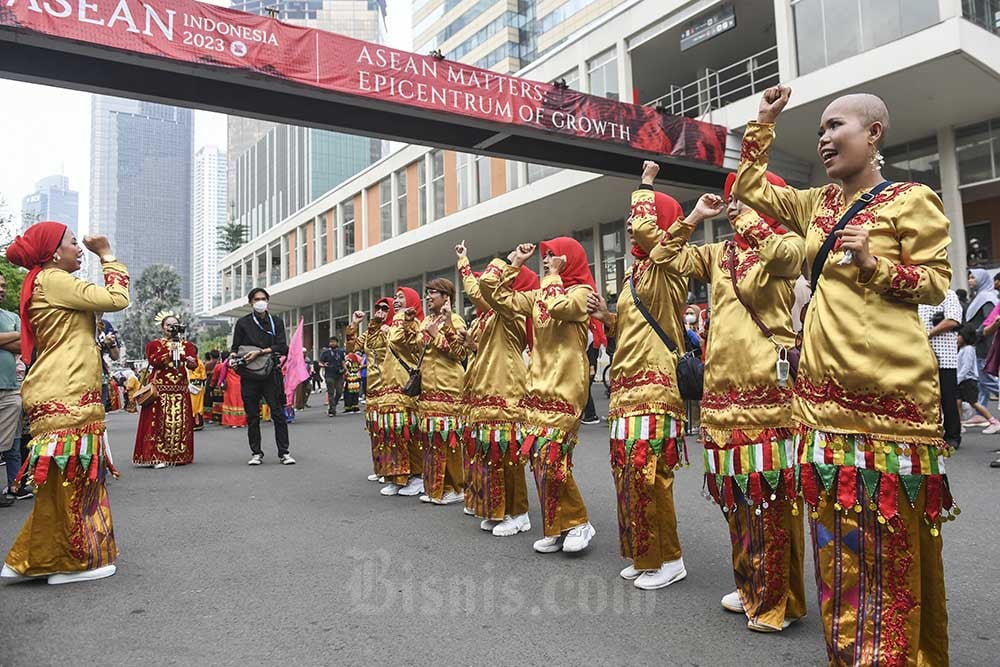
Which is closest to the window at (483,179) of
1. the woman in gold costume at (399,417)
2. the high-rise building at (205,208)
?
the woman in gold costume at (399,417)

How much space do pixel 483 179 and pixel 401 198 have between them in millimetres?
7469

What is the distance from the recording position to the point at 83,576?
4.09 m

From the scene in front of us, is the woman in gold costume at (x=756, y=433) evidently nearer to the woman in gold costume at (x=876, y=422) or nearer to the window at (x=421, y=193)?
the woman in gold costume at (x=876, y=422)

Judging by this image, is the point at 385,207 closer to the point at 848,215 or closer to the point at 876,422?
the point at 848,215

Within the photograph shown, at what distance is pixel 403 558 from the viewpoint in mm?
4406

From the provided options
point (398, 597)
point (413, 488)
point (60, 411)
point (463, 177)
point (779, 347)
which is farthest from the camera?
point (463, 177)

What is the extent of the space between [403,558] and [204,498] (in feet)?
10.2

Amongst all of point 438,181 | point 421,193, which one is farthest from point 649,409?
point 421,193

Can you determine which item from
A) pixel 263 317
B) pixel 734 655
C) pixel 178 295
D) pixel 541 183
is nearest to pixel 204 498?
pixel 263 317

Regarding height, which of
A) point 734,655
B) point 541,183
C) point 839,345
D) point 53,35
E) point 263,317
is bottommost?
point 734,655

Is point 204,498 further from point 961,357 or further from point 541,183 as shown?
point 541,183

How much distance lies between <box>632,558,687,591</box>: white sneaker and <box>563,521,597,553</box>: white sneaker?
59cm

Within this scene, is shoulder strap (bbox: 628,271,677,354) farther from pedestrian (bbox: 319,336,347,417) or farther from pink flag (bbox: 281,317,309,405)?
pedestrian (bbox: 319,336,347,417)

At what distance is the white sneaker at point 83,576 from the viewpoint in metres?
4.04
